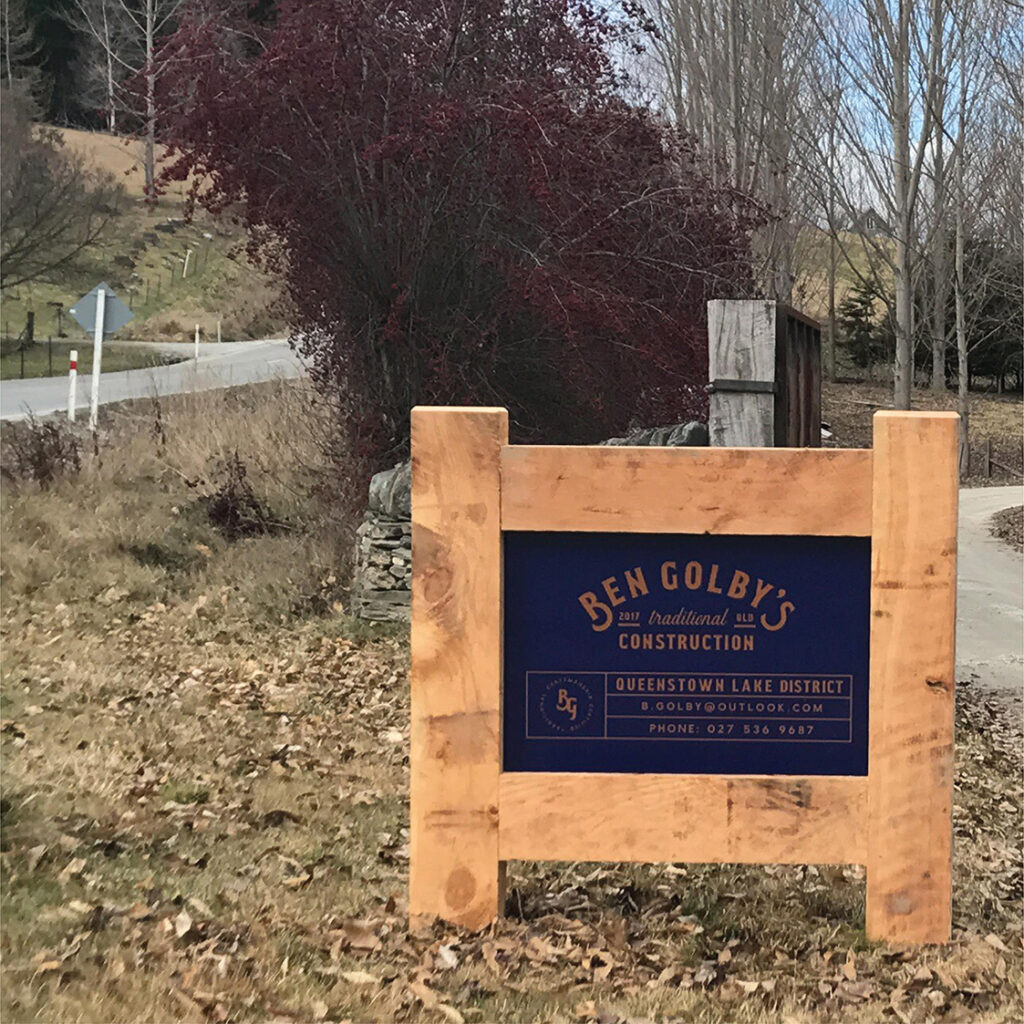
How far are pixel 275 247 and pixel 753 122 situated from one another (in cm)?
900

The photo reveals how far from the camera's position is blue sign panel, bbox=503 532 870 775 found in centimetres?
374

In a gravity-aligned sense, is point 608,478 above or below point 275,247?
below

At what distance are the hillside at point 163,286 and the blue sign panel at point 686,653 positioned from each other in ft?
95.2

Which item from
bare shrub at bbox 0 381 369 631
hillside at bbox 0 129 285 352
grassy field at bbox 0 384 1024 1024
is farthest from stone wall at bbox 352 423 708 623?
hillside at bbox 0 129 285 352

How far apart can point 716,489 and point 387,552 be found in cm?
569

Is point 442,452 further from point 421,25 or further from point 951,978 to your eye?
point 421,25

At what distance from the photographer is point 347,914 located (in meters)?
4.06

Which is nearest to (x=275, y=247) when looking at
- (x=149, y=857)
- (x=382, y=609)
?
(x=382, y=609)

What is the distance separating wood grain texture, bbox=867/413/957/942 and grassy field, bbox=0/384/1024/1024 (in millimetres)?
326

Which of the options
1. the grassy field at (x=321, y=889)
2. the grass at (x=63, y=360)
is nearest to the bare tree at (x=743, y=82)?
the grassy field at (x=321, y=889)

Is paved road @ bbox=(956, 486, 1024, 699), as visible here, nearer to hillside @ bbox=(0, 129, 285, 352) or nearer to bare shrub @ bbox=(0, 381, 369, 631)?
bare shrub @ bbox=(0, 381, 369, 631)

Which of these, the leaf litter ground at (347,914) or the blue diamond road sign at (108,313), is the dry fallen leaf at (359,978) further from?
the blue diamond road sign at (108,313)

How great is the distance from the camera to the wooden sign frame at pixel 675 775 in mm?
3682

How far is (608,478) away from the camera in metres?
3.71
